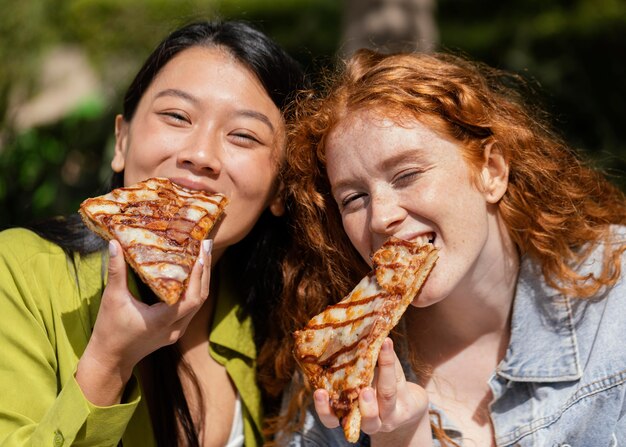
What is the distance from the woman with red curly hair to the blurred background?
0.79 metres

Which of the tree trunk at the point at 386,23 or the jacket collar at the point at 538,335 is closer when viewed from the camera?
the jacket collar at the point at 538,335

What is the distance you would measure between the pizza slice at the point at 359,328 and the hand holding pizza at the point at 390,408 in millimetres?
34

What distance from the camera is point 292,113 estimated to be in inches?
133

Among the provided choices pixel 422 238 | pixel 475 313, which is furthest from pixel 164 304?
pixel 475 313

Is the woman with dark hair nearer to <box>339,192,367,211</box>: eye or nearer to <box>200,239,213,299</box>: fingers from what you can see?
<box>200,239,213,299</box>: fingers

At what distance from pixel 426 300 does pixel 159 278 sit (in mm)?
960

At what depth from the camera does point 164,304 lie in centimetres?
261

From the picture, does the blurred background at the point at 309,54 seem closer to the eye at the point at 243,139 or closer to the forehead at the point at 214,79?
the forehead at the point at 214,79

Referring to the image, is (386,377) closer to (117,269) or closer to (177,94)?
(117,269)

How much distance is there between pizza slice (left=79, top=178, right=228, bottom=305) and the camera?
2564 millimetres

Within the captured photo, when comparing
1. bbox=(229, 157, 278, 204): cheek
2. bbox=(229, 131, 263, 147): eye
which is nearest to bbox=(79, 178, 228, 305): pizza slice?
bbox=(229, 157, 278, 204): cheek

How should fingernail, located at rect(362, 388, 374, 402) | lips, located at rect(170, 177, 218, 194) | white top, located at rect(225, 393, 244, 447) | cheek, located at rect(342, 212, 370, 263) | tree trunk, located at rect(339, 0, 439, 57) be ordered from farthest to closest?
tree trunk, located at rect(339, 0, 439, 57), white top, located at rect(225, 393, 244, 447), lips, located at rect(170, 177, 218, 194), cheek, located at rect(342, 212, 370, 263), fingernail, located at rect(362, 388, 374, 402)

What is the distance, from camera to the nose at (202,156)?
303 cm

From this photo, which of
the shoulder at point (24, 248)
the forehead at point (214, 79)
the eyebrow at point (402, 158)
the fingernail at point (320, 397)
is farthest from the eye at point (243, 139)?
the fingernail at point (320, 397)
